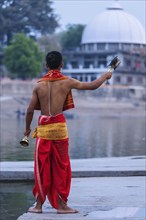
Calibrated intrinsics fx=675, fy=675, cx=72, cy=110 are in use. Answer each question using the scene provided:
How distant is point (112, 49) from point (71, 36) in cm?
621

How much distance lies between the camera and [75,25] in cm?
7881

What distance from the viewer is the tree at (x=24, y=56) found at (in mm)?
51656

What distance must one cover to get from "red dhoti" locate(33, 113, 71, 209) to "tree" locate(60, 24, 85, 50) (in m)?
66.1

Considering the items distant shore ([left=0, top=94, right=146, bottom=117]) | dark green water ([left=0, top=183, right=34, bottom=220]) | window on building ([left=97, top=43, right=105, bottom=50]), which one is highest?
window on building ([left=97, top=43, right=105, bottom=50])

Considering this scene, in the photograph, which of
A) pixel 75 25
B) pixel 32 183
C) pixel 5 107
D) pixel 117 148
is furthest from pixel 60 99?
pixel 75 25

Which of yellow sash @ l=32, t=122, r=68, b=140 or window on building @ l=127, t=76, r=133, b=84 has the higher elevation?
yellow sash @ l=32, t=122, r=68, b=140

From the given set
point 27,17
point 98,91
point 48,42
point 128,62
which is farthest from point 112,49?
point 98,91

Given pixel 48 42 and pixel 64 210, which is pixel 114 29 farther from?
pixel 64 210

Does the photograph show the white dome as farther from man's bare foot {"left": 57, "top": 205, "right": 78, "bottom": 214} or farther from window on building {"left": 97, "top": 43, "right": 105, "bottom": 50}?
man's bare foot {"left": 57, "top": 205, "right": 78, "bottom": 214}

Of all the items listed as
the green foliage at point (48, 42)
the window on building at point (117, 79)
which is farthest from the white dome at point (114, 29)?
the window on building at point (117, 79)

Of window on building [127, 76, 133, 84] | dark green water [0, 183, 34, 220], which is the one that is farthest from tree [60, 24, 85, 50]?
dark green water [0, 183, 34, 220]

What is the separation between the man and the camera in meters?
5.28

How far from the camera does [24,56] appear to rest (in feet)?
170

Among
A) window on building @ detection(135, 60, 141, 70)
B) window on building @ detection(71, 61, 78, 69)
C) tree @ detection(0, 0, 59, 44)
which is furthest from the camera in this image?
window on building @ detection(135, 60, 141, 70)
